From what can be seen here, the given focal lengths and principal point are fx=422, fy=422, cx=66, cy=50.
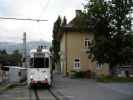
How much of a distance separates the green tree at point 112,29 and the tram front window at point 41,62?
17260 mm

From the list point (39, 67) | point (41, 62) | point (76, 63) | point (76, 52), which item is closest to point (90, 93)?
point (39, 67)

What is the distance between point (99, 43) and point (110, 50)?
1.57 m

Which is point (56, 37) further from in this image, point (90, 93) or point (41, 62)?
point (90, 93)

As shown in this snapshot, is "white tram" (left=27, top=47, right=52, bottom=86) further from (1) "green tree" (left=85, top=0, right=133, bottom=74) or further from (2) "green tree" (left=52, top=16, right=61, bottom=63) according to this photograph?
(2) "green tree" (left=52, top=16, right=61, bottom=63)

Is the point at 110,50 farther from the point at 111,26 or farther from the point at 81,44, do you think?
the point at 81,44

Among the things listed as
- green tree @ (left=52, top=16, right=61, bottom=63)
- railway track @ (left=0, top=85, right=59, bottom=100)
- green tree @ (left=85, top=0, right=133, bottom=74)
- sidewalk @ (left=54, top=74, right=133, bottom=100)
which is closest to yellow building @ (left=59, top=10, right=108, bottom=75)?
green tree @ (left=85, top=0, right=133, bottom=74)

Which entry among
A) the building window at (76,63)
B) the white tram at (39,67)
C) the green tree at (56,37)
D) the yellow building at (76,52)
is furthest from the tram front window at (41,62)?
the green tree at (56,37)

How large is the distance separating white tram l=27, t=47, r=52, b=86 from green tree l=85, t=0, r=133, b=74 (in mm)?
17274

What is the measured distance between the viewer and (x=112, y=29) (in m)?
52.1

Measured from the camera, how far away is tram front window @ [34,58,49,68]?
34.1 metres

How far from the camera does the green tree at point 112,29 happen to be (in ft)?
167

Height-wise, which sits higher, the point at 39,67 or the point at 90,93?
the point at 39,67

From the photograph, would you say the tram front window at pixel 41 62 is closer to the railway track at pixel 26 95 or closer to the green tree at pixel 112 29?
the railway track at pixel 26 95

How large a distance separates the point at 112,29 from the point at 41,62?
64.7 feet
